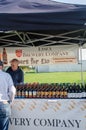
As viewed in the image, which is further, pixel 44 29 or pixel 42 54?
pixel 42 54

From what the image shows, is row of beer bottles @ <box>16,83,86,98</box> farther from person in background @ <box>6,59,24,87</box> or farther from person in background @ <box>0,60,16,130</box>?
person in background @ <box>6,59,24,87</box>

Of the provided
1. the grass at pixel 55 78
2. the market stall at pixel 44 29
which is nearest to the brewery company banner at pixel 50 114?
the market stall at pixel 44 29

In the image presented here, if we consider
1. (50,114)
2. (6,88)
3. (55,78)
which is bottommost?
(55,78)

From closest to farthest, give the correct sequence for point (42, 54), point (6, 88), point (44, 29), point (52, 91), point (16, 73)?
point (44, 29), point (6, 88), point (52, 91), point (16, 73), point (42, 54)

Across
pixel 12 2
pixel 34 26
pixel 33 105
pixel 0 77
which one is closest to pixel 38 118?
pixel 33 105

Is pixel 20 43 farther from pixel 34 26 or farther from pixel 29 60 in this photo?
pixel 34 26

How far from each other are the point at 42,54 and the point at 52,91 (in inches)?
110

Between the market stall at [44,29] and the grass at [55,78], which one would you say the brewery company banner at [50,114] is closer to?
the market stall at [44,29]

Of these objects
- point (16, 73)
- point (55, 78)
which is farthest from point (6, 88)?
point (55, 78)

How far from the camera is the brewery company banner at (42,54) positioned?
8.73 m

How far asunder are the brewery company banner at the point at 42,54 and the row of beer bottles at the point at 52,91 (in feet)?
7.88

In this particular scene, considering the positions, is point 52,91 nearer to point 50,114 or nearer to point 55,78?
point 50,114

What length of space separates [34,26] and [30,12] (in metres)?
0.24

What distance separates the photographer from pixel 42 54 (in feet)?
29.1
